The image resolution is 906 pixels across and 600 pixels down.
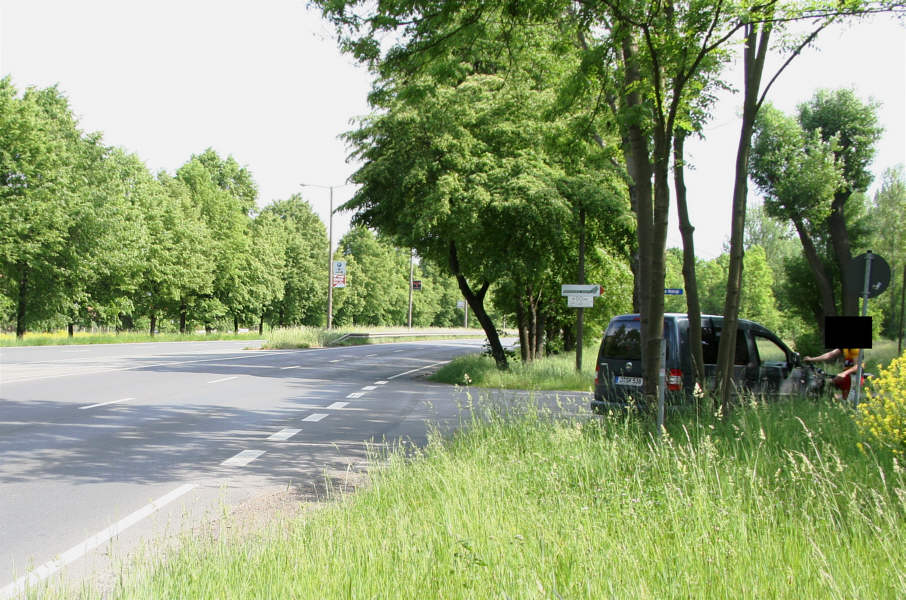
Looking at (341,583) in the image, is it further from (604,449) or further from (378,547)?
(604,449)

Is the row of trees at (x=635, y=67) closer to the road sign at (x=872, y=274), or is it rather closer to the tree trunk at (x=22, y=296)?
the road sign at (x=872, y=274)

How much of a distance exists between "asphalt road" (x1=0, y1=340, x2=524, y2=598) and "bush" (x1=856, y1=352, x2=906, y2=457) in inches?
180

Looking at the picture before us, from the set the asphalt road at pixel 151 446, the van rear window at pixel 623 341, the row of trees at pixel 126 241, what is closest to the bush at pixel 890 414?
the asphalt road at pixel 151 446

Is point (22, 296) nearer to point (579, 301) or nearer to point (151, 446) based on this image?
point (579, 301)

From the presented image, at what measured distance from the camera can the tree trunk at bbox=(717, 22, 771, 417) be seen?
7957 millimetres

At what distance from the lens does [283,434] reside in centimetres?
1028

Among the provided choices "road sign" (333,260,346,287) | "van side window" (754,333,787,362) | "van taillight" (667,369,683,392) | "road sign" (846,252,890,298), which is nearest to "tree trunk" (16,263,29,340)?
"road sign" (333,260,346,287)

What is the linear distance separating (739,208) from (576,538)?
17.7 ft

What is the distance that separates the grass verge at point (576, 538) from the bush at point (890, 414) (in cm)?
27

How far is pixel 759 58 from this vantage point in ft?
26.7

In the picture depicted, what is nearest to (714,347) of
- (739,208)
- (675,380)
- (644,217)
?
(675,380)

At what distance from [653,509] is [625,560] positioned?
0.95 meters

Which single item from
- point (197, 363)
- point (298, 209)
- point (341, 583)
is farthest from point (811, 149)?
point (298, 209)

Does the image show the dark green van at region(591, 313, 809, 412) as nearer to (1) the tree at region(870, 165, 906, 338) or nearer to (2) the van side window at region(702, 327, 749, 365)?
(2) the van side window at region(702, 327, 749, 365)
